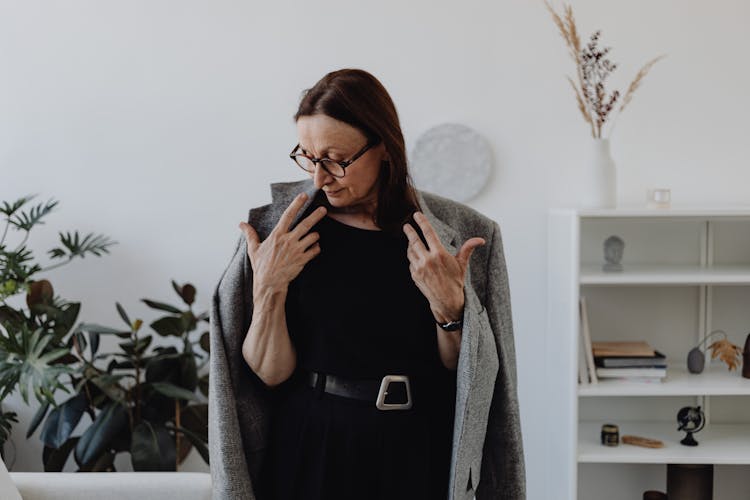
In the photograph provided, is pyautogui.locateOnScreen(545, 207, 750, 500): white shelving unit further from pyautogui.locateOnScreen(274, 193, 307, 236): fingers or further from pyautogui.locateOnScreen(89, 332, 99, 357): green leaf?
pyautogui.locateOnScreen(89, 332, 99, 357): green leaf

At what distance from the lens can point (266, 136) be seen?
9.54 feet

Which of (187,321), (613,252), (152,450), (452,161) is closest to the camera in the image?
(152,450)

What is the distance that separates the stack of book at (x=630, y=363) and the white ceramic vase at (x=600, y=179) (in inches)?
18.6

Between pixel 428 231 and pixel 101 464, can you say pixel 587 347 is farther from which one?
pixel 101 464

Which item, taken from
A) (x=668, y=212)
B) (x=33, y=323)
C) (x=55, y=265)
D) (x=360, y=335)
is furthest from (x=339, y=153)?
(x=55, y=265)

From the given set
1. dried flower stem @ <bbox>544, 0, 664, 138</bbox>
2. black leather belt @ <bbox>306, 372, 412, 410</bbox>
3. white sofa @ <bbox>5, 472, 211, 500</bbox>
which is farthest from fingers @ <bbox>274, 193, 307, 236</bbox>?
dried flower stem @ <bbox>544, 0, 664, 138</bbox>

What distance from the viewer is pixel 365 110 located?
156cm

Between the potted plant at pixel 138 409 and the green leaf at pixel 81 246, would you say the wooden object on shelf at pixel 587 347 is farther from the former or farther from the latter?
the green leaf at pixel 81 246

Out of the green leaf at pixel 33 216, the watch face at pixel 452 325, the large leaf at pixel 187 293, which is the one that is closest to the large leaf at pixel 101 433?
the large leaf at pixel 187 293

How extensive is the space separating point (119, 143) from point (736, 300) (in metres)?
2.20

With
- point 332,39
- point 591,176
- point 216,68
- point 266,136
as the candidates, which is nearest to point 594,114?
point 591,176

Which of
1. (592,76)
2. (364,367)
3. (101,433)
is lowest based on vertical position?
(101,433)

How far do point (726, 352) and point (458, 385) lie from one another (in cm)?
141

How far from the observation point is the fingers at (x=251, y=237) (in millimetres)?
1673
